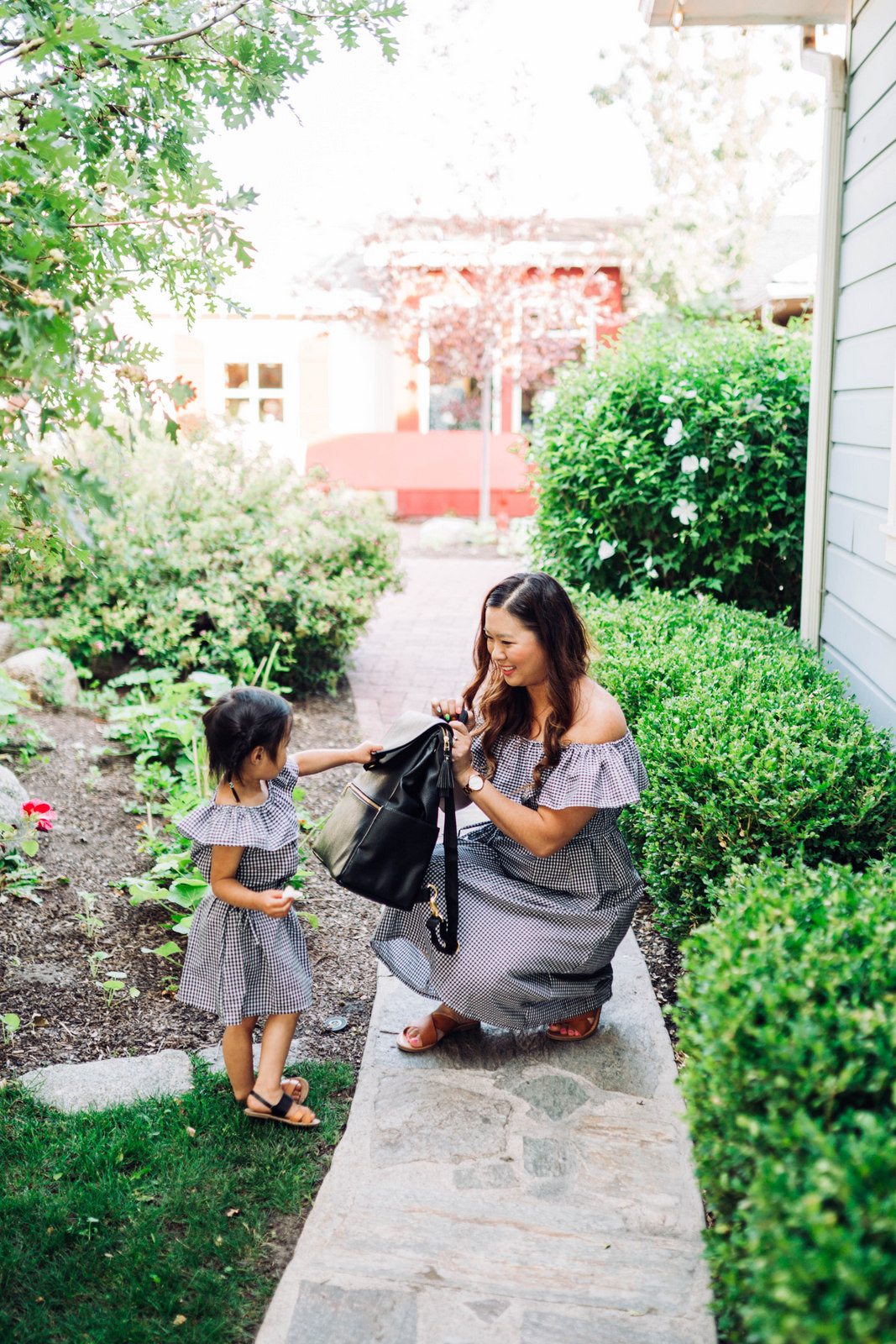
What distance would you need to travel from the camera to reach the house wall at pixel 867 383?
3863 mm

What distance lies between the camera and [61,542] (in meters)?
2.94

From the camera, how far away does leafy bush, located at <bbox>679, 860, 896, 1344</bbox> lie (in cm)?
131

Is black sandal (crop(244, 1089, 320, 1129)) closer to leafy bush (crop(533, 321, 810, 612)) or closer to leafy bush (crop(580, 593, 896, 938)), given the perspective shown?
leafy bush (crop(580, 593, 896, 938))

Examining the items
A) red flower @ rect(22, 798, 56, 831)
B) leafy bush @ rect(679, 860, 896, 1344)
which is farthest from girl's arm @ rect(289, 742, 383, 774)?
red flower @ rect(22, 798, 56, 831)

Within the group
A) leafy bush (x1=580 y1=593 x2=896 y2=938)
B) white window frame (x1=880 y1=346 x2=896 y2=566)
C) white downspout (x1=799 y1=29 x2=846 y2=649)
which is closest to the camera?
leafy bush (x1=580 y1=593 x2=896 y2=938)

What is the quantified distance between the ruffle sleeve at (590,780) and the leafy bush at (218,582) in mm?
3431

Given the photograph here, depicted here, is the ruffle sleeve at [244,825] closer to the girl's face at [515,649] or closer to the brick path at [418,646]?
the girl's face at [515,649]

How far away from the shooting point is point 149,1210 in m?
2.39

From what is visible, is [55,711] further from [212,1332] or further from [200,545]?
[212,1332]

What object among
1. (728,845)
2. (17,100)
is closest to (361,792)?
(728,845)

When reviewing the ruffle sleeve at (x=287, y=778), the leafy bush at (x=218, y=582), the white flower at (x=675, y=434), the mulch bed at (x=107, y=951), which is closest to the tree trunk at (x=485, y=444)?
the leafy bush at (x=218, y=582)

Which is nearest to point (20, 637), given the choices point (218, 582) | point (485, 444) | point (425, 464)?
point (218, 582)

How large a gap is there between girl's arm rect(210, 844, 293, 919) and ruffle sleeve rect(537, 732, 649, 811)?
0.74m

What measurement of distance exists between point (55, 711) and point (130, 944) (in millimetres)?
2420
